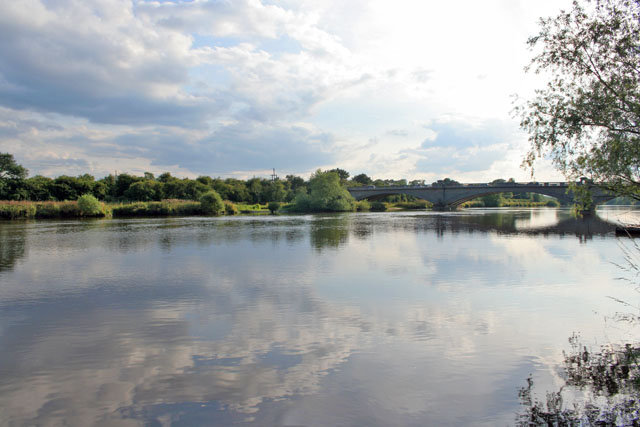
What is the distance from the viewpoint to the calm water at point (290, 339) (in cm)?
585

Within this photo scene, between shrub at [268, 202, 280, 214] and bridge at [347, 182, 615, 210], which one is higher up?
bridge at [347, 182, 615, 210]

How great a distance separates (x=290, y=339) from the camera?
8.54 meters

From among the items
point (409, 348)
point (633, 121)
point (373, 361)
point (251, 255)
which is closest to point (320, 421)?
point (373, 361)

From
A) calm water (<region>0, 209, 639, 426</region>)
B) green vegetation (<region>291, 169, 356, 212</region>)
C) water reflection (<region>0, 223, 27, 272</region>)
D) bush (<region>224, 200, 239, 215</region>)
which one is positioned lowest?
calm water (<region>0, 209, 639, 426</region>)

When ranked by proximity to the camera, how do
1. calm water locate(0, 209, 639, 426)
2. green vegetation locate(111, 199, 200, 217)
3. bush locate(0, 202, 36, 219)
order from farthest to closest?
green vegetation locate(111, 199, 200, 217) → bush locate(0, 202, 36, 219) → calm water locate(0, 209, 639, 426)

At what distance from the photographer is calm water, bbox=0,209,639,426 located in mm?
5852

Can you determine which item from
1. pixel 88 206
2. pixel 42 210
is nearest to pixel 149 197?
pixel 88 206

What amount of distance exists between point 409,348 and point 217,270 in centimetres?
1107

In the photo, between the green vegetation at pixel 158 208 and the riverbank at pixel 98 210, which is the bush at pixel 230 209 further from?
the green vegetation at pixel 158 208

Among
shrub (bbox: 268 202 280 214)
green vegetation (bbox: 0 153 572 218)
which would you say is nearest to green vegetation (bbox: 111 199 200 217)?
green vegetation (bbox: 0 153 572 218)

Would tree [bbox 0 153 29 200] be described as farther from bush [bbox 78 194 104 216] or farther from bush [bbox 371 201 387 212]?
bush [bbox 371 201 387 212]

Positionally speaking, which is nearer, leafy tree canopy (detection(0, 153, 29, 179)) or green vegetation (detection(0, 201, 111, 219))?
green vegetation (detection(0, 201, 111, 219))

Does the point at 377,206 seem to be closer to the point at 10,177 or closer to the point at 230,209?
the point at 230,209

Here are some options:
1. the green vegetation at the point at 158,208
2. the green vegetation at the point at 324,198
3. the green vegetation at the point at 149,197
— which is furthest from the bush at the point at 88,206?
the green vegetation at the point at 324,198
